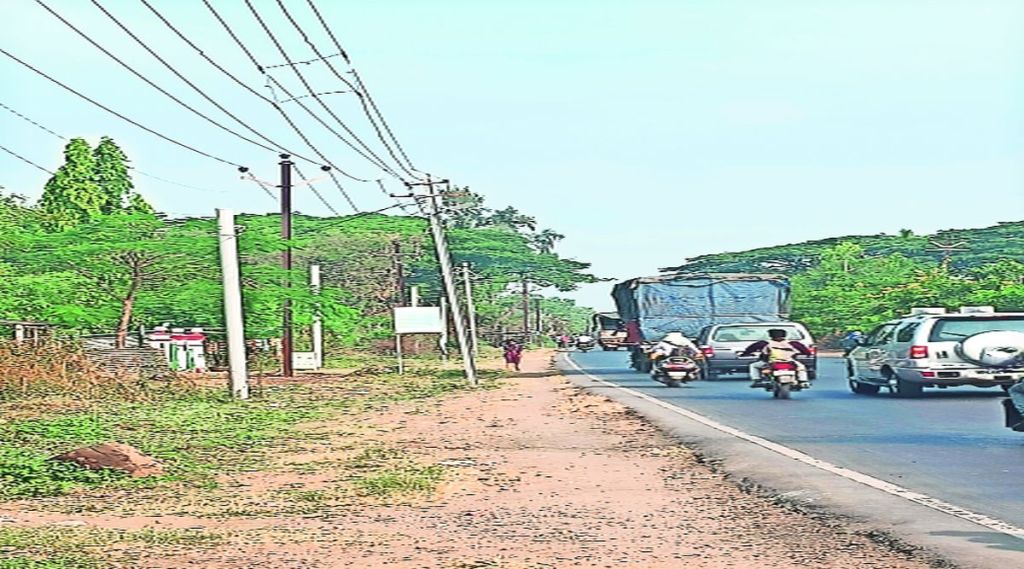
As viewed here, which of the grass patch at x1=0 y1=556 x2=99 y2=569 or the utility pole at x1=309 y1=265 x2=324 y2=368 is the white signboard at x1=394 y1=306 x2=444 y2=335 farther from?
the grass patch at x1=0 y1=556 x2=99 y2=569

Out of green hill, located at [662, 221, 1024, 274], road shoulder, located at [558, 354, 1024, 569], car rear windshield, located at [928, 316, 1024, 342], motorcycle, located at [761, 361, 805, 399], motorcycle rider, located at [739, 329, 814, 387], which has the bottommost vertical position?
road shoulder, located at [558, 354, 1024, 569]

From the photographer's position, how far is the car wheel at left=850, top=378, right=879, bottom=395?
25266mm

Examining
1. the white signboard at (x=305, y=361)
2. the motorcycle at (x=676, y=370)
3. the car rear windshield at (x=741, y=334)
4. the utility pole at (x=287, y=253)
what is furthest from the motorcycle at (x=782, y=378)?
the white signboard at (x=305, y=361)

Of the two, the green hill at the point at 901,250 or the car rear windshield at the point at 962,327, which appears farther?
the green hill at the point at 901,250

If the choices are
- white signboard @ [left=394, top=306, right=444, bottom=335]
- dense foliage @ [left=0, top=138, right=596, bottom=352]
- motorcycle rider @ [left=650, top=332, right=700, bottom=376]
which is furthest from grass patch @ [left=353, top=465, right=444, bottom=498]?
white signboard @ [left=394, top=306, right=444, bottom=335]

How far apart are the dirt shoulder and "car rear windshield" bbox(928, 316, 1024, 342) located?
803cm

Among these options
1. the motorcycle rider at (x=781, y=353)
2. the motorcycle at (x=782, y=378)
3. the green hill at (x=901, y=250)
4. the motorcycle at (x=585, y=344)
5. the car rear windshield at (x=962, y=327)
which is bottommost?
the motorcycle at (x=782, y=378)

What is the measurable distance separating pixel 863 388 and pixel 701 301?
41.0ft

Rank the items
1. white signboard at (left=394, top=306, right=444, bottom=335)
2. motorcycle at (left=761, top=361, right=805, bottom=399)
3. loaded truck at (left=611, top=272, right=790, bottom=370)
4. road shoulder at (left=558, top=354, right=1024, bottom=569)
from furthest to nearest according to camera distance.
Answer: white signboard at (left=394, top=306, right=444, bottom=335) < loaded truck at (left=611, top=272, right=790, bottom=370) < motorcycle at (left=761, top=361, right=805, bottom=399) < road shoulder at (left=558, top=354, right=1024, bottom=569)

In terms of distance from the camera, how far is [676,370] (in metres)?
30.2

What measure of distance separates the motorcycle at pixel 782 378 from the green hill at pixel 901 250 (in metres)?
65.2

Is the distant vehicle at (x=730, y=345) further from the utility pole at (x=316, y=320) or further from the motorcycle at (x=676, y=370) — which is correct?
the utility pole at (x=316, y=320)

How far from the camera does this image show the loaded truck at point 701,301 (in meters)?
37.6

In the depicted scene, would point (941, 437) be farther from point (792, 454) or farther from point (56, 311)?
point (56, 311)
